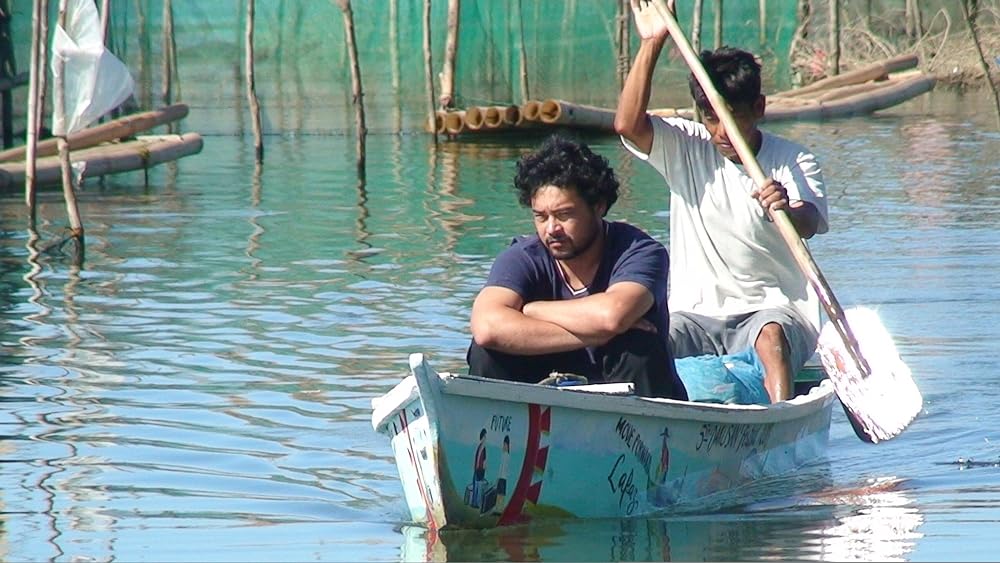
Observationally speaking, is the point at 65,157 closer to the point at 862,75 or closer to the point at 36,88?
the point at 36,88

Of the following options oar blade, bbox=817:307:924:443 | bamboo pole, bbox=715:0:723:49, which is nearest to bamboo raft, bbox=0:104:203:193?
bamboo pole, bbox=715:0:723:49

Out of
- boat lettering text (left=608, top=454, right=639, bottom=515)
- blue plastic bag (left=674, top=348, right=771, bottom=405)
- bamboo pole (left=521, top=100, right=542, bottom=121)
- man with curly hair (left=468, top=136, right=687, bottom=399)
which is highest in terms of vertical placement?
man with curly hair (left=468, top=136, right=687, bottom=399)

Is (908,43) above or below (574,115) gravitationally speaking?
above

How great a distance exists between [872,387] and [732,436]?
1242mm

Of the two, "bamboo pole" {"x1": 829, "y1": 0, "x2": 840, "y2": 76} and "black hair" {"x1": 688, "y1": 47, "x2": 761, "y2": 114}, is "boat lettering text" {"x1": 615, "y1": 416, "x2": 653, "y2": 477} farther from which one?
"bamboo pole" {"x1": 829, "y1": 0, "x2": 840, "y2": 76}

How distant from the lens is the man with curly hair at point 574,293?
5262 millimetres

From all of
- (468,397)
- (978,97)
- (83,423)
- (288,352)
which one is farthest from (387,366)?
(978,97)

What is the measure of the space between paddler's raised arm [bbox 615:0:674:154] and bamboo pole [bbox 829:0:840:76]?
56.2ft

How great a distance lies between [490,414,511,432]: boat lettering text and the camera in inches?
191

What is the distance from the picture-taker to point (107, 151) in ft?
53.1

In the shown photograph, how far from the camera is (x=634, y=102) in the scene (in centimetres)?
632

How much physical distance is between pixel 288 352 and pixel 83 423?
1763 millimetres

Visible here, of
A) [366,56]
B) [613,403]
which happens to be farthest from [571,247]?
[366,56]

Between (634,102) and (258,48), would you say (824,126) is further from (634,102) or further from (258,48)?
(634,102)
